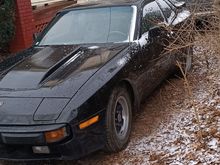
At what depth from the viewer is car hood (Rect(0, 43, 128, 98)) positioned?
4230 millimetres

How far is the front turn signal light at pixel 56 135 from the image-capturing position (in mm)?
3859

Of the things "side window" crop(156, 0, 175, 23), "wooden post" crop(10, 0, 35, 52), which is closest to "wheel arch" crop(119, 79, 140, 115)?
"side window" crop(156, 0, 175, 23)

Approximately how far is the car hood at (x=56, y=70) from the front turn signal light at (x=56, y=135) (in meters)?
0.37

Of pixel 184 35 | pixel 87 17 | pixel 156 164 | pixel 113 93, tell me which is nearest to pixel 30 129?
pixel 113 93

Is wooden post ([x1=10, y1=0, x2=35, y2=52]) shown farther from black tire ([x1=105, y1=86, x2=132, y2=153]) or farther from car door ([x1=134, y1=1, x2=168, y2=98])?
black tire ([x1=105, y1=86, x2=132, y2=153])

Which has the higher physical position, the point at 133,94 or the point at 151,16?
the point at 151,16

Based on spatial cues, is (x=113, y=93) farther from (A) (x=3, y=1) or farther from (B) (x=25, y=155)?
(A) (x=3, y=1)

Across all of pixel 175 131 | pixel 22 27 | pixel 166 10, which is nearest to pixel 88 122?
pixel 175 131

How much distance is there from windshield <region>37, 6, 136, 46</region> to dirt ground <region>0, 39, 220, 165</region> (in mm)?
1139

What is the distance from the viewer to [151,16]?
596 cm

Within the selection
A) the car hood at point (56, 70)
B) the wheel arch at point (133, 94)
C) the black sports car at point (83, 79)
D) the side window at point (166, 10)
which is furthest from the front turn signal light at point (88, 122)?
the side window at point (166, 10)

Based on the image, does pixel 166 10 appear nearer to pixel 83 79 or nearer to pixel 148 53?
pixel 148 53

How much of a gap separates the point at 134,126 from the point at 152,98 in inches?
40.8

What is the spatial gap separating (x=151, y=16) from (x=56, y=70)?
77.4 inches
